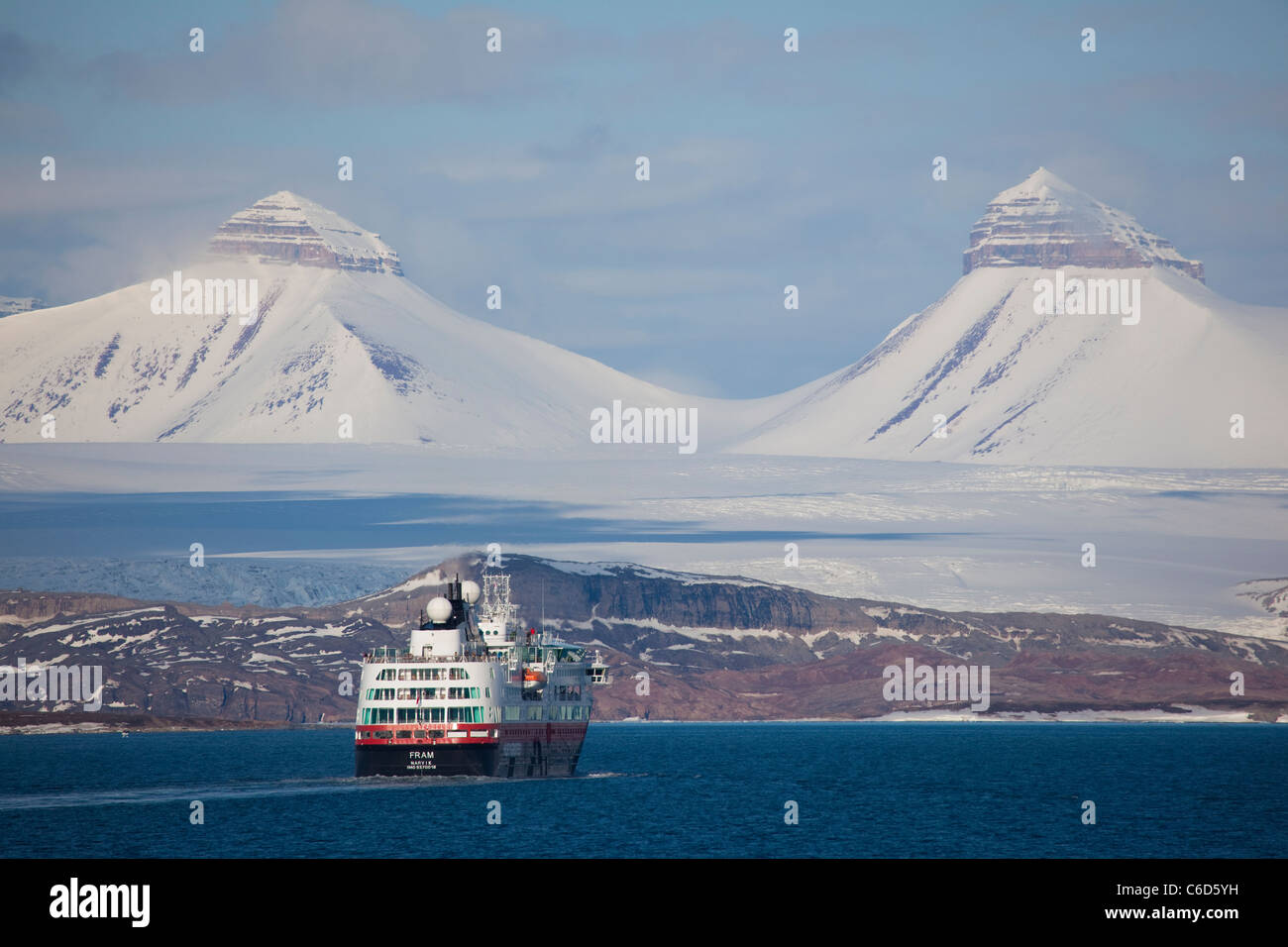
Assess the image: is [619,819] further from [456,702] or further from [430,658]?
[430,658]

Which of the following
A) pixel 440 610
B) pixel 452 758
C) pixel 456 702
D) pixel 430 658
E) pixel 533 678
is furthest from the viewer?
pixel 533 678

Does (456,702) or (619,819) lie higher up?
(456,702)

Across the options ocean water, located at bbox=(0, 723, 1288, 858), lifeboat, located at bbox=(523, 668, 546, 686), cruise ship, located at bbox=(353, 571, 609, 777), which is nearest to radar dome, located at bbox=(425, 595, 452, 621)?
cruise ship, located at bbox=(353, 571, 609, 777)

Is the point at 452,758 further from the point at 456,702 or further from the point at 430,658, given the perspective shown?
the point at 430,658

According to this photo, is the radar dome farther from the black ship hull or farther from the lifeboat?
the black ship hull

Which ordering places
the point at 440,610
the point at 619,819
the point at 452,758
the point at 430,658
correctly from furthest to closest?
the point at 440,610, the point at 430,658, the point at 452,758, the point at 619,819

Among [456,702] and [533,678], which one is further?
[533,678]

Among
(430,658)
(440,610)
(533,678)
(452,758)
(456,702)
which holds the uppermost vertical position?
(440,610)

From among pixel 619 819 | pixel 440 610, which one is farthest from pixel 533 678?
pixel 619 819
